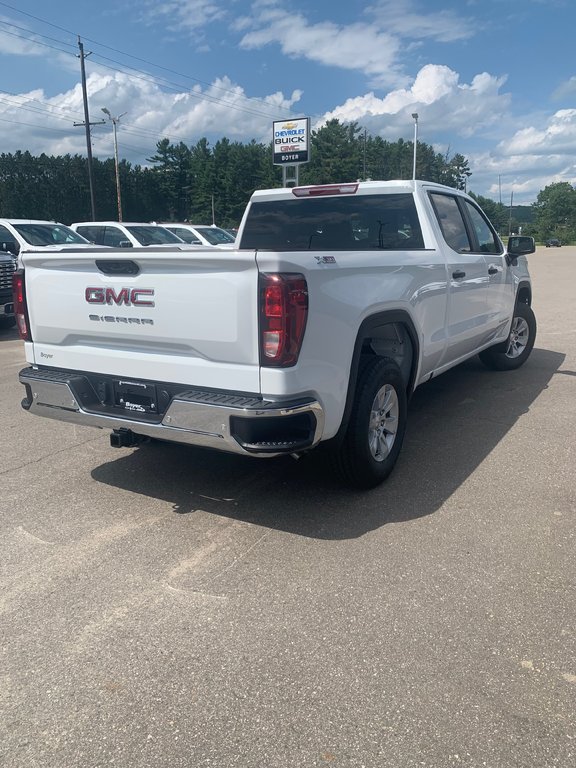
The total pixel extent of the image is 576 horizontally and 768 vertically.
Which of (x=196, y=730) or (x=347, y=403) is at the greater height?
(x=347, y=403)

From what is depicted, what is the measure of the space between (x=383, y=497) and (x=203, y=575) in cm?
137

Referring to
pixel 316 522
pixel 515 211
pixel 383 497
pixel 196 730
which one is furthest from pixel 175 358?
pixel 515 211

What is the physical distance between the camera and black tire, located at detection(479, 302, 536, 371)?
24.7ft

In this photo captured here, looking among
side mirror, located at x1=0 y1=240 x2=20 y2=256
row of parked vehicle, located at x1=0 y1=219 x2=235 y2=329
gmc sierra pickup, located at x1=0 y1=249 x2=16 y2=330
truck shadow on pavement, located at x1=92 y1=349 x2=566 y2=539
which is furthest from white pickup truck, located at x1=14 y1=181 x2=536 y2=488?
side mirror, located at x1=0 y1=240 x2=20 y2=256

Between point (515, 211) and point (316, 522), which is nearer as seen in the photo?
point (316, 522)

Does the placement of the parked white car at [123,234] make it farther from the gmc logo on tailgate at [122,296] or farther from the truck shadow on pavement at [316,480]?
the gmc logo on tailgate at [122,296]

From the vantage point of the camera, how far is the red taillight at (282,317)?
3.05m

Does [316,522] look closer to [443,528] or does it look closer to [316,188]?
[443,528]

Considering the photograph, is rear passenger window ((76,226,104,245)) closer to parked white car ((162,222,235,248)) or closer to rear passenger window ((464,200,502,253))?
parked white car ((162,222,235,248))

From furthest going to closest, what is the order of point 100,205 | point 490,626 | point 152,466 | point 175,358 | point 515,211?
point 515,211, point 100,205, point 152,466, point 175,358, point 490,626

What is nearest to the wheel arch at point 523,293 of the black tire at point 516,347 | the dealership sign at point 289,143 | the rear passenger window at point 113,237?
the black tire at point 516,347

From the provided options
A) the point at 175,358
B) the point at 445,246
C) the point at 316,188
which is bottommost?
the point at 175,358

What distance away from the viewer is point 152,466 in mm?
4633

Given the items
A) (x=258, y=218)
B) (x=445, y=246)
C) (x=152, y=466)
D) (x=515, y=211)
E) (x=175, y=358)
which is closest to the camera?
(x=175, y=358)
